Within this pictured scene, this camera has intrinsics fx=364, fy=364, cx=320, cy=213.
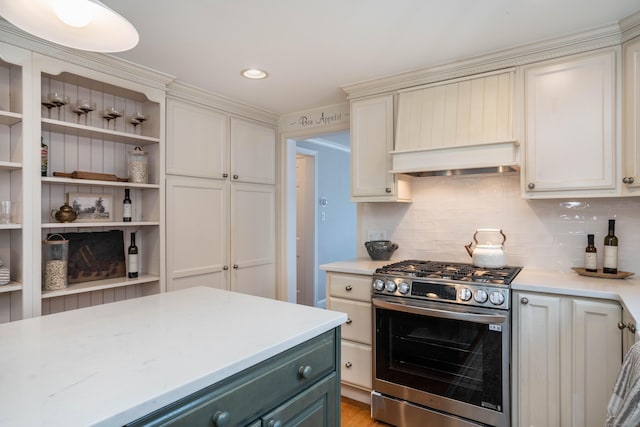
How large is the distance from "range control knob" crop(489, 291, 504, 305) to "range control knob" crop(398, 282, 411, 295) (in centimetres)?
46

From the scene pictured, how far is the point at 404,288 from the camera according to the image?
87.8 inches

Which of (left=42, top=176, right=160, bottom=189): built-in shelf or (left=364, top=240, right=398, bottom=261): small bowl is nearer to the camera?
Answer: (left=42, top=176, right=160, bottom=189): built-in shelf

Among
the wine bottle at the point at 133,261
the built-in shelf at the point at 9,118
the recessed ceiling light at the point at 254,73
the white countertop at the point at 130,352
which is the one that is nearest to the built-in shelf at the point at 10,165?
the built-in shelf at the point at 9,118

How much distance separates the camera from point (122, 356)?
97 centimetres

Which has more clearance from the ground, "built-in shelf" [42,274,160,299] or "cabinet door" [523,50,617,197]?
"cabinet door" [523,50,617,197]

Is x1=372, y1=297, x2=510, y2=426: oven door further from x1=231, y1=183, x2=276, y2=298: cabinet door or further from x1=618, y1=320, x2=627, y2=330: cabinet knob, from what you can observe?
x1=231, y1=183, x2=276, y2=298: cabinet door

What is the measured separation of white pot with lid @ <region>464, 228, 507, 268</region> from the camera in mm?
2338

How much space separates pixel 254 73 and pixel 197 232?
1.30 m

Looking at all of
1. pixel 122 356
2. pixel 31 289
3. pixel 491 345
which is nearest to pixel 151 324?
pixel 122 356

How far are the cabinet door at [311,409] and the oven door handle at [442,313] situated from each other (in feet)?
3.17

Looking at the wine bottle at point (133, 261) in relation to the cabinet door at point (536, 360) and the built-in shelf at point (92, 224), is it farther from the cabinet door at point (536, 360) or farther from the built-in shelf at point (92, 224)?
the cabinet door at point (536, 360)

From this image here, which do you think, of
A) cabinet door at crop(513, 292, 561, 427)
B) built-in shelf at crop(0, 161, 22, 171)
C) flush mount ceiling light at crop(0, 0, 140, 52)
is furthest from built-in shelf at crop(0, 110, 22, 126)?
cabinet door at crop(513, 292, 561, 427)

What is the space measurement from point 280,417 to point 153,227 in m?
1.97

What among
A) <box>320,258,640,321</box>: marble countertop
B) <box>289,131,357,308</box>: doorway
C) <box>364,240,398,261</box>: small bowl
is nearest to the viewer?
<box>320,258,640,321</box>: marble countertop
